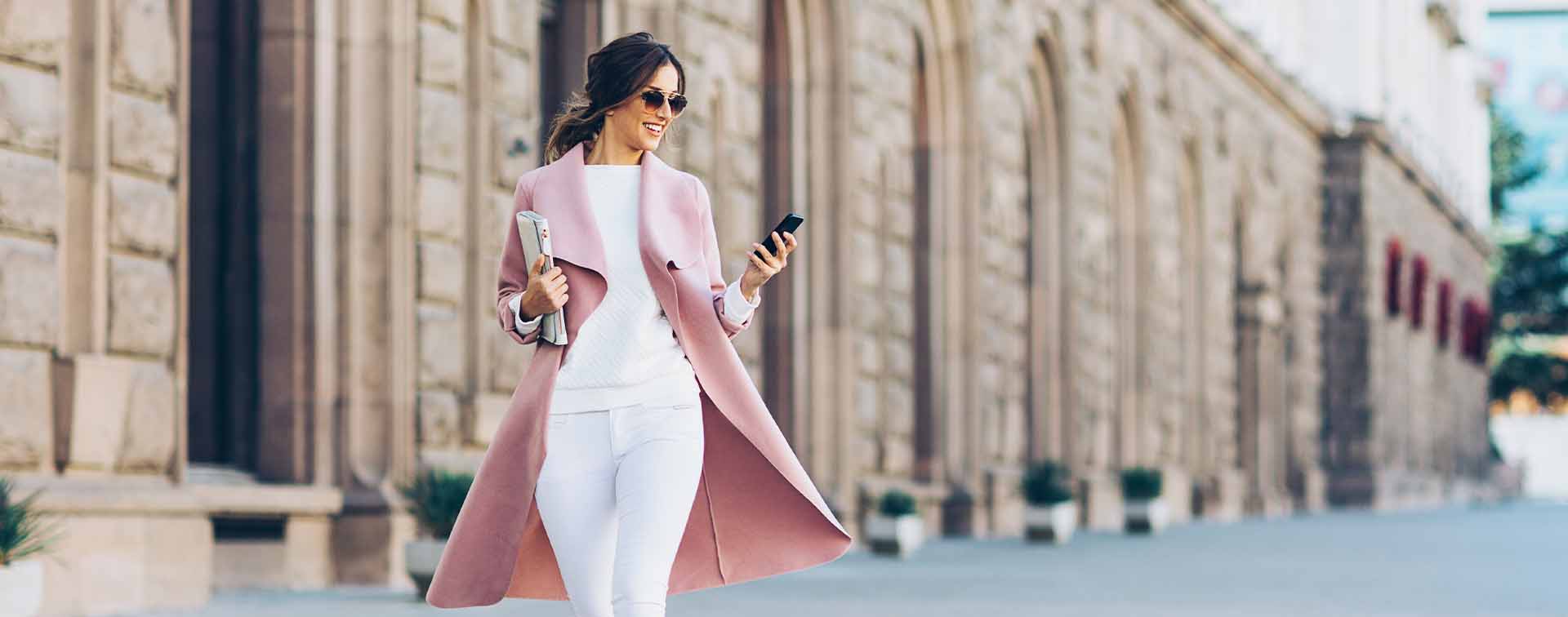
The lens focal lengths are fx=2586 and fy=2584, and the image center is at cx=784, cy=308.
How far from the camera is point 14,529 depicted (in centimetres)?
861

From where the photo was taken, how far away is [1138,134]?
28.0 metres

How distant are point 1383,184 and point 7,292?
36.5m

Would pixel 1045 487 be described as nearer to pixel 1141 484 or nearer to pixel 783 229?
pixel 1141 484

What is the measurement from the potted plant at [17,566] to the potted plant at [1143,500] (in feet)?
53.7

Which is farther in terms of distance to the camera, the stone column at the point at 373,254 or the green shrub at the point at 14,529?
the stone column at the point at 373,254

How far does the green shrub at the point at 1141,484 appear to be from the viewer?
24.2m

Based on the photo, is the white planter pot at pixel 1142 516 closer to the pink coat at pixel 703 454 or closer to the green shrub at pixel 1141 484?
the green shrub at pixel 1141 484

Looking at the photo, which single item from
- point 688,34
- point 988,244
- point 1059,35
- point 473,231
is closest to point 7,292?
point 473,231

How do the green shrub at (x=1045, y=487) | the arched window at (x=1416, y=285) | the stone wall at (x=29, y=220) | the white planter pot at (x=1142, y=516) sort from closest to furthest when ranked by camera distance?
the stone wall at (x=29, y=220)
the green shrub at (x=1045, y=487)
the white planter pot at (x=1142, y=516)
the arched window at (x=1416, y=285)

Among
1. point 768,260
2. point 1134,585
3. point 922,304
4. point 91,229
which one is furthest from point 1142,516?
point 768,260

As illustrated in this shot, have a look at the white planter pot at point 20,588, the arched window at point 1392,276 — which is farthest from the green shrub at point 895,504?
the arched window at point 1392,276

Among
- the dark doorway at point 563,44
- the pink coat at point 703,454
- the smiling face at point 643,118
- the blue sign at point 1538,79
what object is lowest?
the pink coat at point 703,454

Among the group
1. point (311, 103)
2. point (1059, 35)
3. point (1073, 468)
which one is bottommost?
point (1073, 468)

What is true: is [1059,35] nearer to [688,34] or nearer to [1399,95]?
[688,34]
